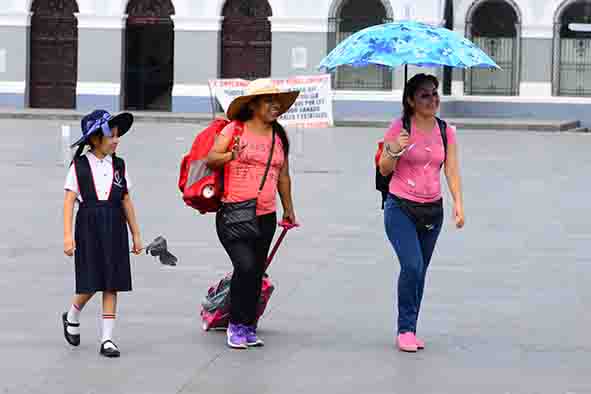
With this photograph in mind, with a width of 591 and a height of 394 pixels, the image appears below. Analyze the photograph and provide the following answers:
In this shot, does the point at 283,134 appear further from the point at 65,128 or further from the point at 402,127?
the point at 65,128

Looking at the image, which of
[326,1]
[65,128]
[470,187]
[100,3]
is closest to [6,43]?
→ [100,3]

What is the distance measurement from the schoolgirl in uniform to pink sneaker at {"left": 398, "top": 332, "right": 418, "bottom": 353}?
1647 millimetres

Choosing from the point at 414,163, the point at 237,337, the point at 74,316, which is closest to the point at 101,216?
the point at 74,316

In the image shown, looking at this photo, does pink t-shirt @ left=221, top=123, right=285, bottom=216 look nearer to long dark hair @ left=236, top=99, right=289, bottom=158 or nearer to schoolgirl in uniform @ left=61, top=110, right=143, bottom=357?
long dark hair @ left=236, top=99, right=289, bottom=158

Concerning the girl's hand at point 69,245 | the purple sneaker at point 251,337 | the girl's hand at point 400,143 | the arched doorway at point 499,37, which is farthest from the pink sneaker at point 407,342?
the arched doorway at point 499,37

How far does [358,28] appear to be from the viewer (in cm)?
4150

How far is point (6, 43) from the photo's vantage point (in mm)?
43031

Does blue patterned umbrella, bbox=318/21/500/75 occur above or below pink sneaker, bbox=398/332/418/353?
above

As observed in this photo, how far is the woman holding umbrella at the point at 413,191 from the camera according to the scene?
966 cm

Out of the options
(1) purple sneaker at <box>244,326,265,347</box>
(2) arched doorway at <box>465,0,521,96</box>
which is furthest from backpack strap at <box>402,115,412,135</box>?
(2) arched doorway at <box>465,0,521,96</box>

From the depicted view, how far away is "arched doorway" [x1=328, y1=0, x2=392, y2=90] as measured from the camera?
41062mm

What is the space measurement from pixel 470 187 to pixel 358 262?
24.8ft

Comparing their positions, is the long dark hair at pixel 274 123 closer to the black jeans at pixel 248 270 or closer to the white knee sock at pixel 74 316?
the black jeans at pixel 248 270

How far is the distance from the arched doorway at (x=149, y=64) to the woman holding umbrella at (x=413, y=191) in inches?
1309
